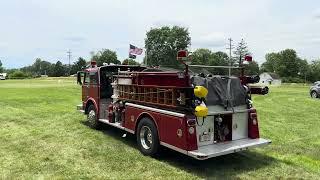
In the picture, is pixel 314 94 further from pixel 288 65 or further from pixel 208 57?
pixel 288 65

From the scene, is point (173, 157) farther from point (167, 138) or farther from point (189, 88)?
point (189, 88)

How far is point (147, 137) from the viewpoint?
394 inches

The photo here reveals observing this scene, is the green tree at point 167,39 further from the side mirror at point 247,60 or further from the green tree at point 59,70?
the side mirror at point 247,60

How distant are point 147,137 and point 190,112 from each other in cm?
179

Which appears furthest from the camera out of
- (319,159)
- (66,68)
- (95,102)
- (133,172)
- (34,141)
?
(66,68)

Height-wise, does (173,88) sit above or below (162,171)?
above

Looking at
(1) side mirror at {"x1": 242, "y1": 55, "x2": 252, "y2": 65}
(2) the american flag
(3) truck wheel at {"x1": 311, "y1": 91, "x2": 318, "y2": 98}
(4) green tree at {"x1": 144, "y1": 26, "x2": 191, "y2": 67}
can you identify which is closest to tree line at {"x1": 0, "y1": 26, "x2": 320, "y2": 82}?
(4) green tree at {"x1": 144, "y1": 26, "x2": 191, "y2": 67}

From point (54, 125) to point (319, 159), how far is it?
8.78 metres

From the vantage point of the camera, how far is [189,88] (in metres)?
8.59

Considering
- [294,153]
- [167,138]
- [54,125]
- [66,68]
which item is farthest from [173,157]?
[66,68]

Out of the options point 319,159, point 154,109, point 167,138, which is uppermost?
point 154,109

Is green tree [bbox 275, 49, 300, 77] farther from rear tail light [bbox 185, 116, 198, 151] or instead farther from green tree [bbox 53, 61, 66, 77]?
rear tail light [bbox 185, 116, 198, 151]

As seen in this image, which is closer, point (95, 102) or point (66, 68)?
point (95, 102)

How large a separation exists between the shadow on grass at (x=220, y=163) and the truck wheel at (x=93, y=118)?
3930 mm
